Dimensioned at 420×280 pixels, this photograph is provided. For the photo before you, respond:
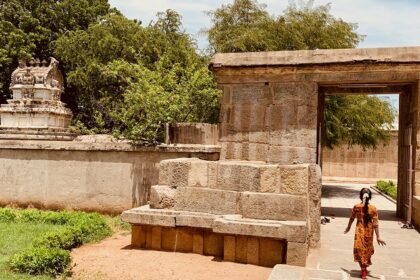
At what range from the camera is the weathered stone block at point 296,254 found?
19.9ft

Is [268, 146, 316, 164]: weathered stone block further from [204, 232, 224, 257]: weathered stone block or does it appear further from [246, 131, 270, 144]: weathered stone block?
[204, 232, 224, 257]: weathered stone block

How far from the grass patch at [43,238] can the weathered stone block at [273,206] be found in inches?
113

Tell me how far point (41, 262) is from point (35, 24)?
23392 mm

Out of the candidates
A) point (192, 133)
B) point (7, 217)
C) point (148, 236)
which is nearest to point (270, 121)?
point (192, 133)

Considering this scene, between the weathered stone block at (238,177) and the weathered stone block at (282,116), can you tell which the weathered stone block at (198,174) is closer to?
the weathered stone block at (238,177)

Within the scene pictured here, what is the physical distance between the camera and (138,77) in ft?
41.5

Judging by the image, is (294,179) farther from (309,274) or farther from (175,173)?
(175,173)

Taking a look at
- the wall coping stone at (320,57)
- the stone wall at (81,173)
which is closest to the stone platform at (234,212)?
the stone wall at (81,173)

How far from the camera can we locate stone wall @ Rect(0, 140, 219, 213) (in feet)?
35.0

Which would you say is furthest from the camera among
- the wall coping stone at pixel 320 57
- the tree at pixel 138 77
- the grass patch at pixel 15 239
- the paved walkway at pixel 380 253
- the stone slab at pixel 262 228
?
the tree at pixel 138 77

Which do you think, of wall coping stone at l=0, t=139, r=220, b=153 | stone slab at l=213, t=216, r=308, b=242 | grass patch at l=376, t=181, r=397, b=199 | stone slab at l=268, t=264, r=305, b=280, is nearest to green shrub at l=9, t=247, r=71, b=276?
stone slab at l=213, t=216, r=308, b=242

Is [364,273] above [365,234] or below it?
below

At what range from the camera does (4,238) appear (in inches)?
317

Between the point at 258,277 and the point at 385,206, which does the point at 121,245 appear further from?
the point at 385,206
